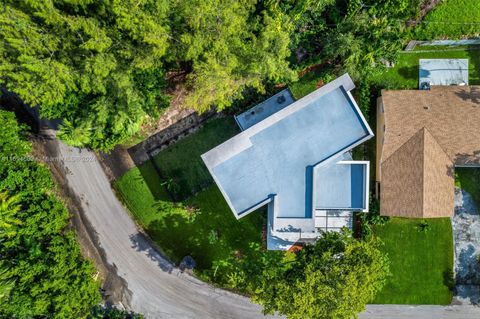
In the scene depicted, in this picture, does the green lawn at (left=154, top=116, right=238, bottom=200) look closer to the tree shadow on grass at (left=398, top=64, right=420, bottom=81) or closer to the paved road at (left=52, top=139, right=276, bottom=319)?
the paved road at (left=52, top=139, right=276, bottom=319)

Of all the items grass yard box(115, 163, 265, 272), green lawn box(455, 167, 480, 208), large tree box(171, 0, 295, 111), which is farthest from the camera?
grass yard box(115, 163, 265, 272)

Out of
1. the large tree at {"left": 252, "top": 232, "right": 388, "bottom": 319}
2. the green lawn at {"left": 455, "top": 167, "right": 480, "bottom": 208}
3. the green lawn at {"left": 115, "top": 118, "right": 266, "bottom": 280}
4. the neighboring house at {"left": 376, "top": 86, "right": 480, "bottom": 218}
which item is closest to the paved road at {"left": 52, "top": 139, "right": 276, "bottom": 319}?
the green lawn at {"left": 115, "top": 118, "right": 266, "bottom": 280}

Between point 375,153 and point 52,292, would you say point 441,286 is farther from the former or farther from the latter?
point 52,292

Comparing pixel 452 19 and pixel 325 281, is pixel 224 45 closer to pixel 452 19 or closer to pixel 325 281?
pixel 325 281

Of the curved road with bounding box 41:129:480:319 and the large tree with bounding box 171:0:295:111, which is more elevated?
the large tree with bounding box 171:0:295:111

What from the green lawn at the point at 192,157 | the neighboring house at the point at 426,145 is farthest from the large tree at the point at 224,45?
the neighboring house at the point at 426,145

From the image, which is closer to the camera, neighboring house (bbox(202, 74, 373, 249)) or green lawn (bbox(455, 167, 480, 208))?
neighboring house (bbox(202, 74, 373, 249))

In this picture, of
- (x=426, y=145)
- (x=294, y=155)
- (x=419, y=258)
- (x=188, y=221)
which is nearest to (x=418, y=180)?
(x=426, y=145)

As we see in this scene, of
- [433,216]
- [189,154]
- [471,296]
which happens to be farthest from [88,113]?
[471,296]
